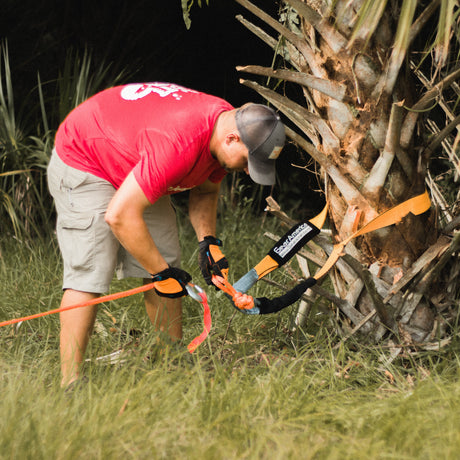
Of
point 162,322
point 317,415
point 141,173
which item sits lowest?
point 162,322

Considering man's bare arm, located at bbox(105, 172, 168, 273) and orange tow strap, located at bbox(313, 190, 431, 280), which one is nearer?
man's bare arm, located at bbox(105, 172, 168, 273)

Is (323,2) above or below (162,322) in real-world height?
above

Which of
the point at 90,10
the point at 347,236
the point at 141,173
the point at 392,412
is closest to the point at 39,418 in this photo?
the point at 141,173

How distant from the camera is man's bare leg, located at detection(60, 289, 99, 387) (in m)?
2.51

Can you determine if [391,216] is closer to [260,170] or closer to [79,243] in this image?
[260,170]

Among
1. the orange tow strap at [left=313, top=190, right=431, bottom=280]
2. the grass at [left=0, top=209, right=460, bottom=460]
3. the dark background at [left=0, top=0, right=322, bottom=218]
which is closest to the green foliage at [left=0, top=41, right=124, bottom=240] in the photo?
the dark background at [left=0, top=0, right=322, bottom=218]

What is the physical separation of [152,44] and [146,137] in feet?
12.0

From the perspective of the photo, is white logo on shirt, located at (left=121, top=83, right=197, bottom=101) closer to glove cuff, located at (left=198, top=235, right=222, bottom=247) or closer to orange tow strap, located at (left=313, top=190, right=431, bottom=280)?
glove cuff, located at (left=198, top=235, right=222, bottom=247)

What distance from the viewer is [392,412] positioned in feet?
6.84

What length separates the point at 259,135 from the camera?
90.7 inches

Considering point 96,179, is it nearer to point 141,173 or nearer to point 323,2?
point 141,173

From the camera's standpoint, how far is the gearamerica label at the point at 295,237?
2428 millimetres

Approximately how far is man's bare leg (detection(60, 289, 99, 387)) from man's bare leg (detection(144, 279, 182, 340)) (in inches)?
14.0

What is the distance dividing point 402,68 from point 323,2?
39 cm
